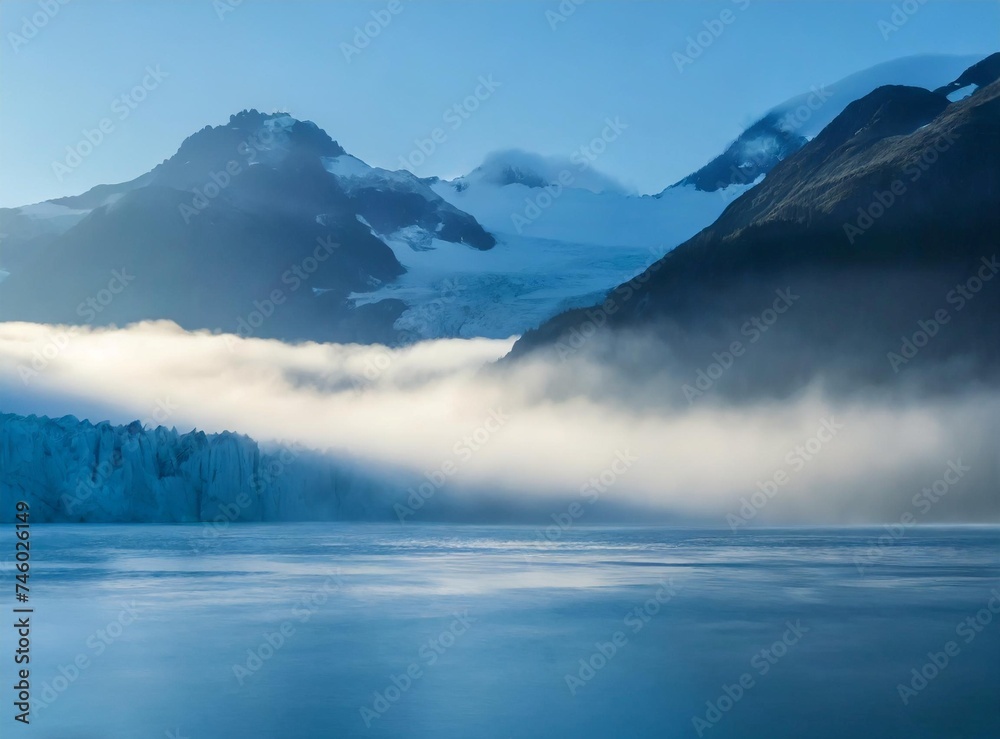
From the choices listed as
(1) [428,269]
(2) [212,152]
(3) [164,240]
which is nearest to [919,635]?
(1) [428,269]

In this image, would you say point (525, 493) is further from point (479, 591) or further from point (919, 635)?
point (919, 635)

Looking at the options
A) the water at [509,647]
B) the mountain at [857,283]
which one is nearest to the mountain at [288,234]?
the mountain at [857,283]

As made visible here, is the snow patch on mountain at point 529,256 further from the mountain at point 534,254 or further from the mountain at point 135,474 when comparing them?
the mountain at point 135,474

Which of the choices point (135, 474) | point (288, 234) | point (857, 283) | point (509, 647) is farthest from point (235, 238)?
point (509, 647)

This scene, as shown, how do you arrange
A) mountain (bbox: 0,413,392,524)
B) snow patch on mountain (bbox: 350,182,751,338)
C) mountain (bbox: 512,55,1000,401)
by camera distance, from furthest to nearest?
snow patch on mountain (bbox: 350,182,751,338)
mountain (bbox: 512,55,1000,401)
mountain (bbox: 0,413,392,524)

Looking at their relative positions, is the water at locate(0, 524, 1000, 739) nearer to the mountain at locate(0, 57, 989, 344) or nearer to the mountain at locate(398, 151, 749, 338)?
the mountain at locate(398, 151, 749, 338)

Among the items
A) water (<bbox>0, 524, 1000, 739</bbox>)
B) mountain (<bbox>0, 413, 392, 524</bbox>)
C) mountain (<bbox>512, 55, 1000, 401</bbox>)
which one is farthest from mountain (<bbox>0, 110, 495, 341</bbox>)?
water (<bbox>0, 524, 1000, 739</bbox>)
